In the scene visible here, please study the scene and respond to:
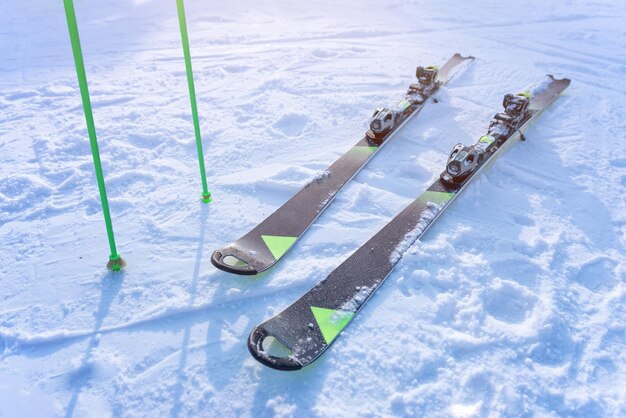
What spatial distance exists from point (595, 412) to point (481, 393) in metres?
0.52

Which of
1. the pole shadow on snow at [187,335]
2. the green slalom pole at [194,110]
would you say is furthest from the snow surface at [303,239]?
the green slalom pole at [194,110]

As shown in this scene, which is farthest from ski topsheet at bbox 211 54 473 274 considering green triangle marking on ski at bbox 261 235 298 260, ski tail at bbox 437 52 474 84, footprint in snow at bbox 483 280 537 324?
footprint in snow at bbox 483 280 537 324

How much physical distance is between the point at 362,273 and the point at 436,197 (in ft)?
3.36

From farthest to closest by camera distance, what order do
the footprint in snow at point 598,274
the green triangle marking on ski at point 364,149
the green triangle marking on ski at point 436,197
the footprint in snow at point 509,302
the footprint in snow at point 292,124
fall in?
the footprint in snow at point 292,124 → the green triangle marking on ski at point 364,149 → the green triangle marking on ski at point 436,197 → the footprint in snow at point 598,274 → the footprint in snow at point 509,302

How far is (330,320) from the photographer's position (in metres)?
2.55

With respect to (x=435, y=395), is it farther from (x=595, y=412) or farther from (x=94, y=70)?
(x=94, y=70)

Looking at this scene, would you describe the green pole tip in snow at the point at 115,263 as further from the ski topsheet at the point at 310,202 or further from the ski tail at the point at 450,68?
the ski tail at the point at 450,68

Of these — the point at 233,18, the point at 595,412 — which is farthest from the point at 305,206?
the point at 233,18

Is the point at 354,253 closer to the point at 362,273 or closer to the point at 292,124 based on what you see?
the point at 362,273

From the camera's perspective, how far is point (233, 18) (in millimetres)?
7715

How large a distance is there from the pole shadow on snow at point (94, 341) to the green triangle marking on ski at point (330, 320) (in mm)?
1224

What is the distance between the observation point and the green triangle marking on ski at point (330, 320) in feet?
8.11

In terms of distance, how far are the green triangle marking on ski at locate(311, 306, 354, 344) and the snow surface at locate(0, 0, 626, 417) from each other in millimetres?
78

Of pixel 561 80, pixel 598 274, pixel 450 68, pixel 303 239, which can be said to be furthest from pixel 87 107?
pixel 561 80
